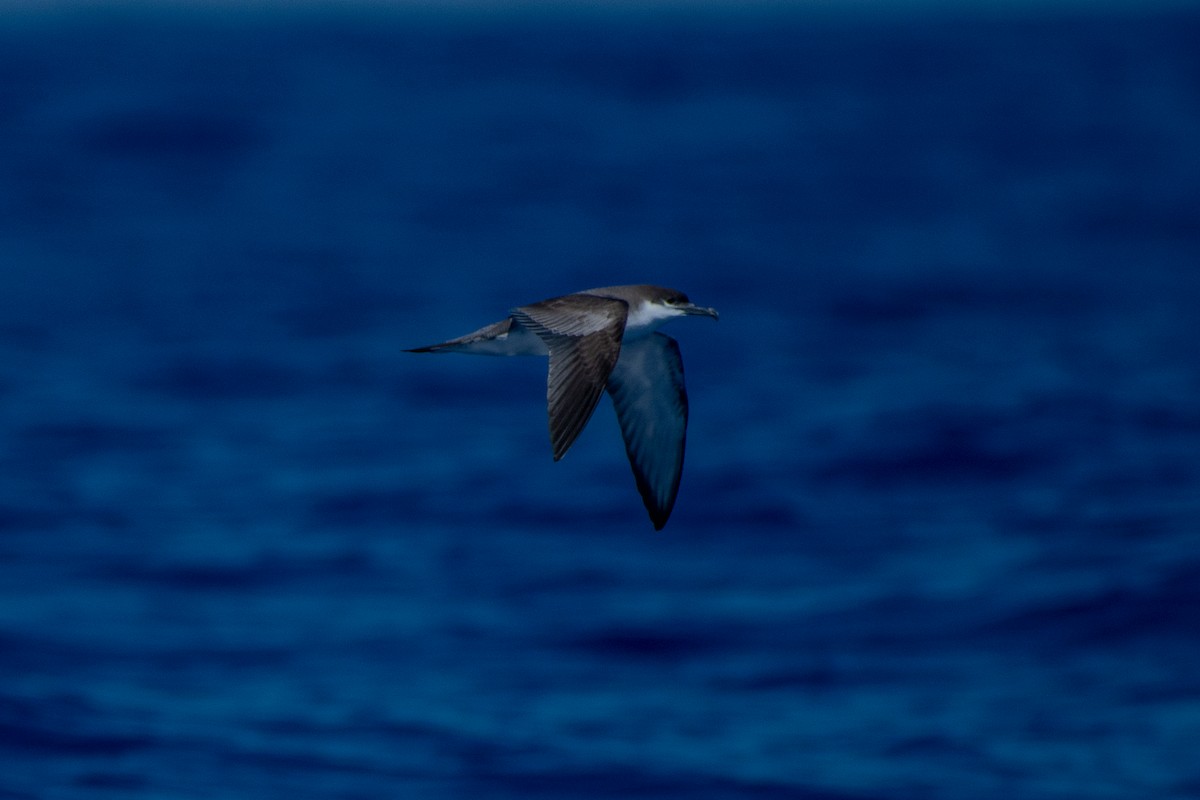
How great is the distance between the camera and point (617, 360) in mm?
8289

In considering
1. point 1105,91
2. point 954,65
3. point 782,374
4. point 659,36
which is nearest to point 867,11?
point 659,36

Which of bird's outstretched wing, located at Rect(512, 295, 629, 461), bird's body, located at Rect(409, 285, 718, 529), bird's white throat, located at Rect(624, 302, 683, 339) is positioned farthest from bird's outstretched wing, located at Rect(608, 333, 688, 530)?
bird's outstretched wing, located at Rect(512, 295, 629, 461)

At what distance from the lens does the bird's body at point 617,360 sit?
7.06 meters

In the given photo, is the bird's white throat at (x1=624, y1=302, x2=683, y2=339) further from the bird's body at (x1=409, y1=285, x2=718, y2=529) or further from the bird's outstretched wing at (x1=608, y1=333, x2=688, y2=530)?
the bird's outstretched wing at (x1=608, y1=333, x2=688, y2=530)

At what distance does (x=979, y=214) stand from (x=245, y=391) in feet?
64.5

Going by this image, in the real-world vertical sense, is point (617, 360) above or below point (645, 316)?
below

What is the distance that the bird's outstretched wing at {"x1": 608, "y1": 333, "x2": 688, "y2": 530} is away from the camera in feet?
29.1

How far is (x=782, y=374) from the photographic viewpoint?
927 inches

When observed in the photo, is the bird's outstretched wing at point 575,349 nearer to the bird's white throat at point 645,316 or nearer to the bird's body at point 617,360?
the bird's body at point 617,360

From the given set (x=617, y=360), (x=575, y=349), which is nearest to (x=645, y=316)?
Answer: (x=617, y=360)

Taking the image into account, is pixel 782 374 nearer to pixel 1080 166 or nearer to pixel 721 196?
pixel 721 196

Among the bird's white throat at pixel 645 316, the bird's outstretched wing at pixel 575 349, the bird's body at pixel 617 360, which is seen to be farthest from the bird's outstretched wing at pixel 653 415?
the bird's outstretched wing at pixel 575 349

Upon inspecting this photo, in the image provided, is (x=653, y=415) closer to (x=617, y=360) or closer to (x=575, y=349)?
(x=617, y=360)

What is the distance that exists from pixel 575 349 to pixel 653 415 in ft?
6.02
